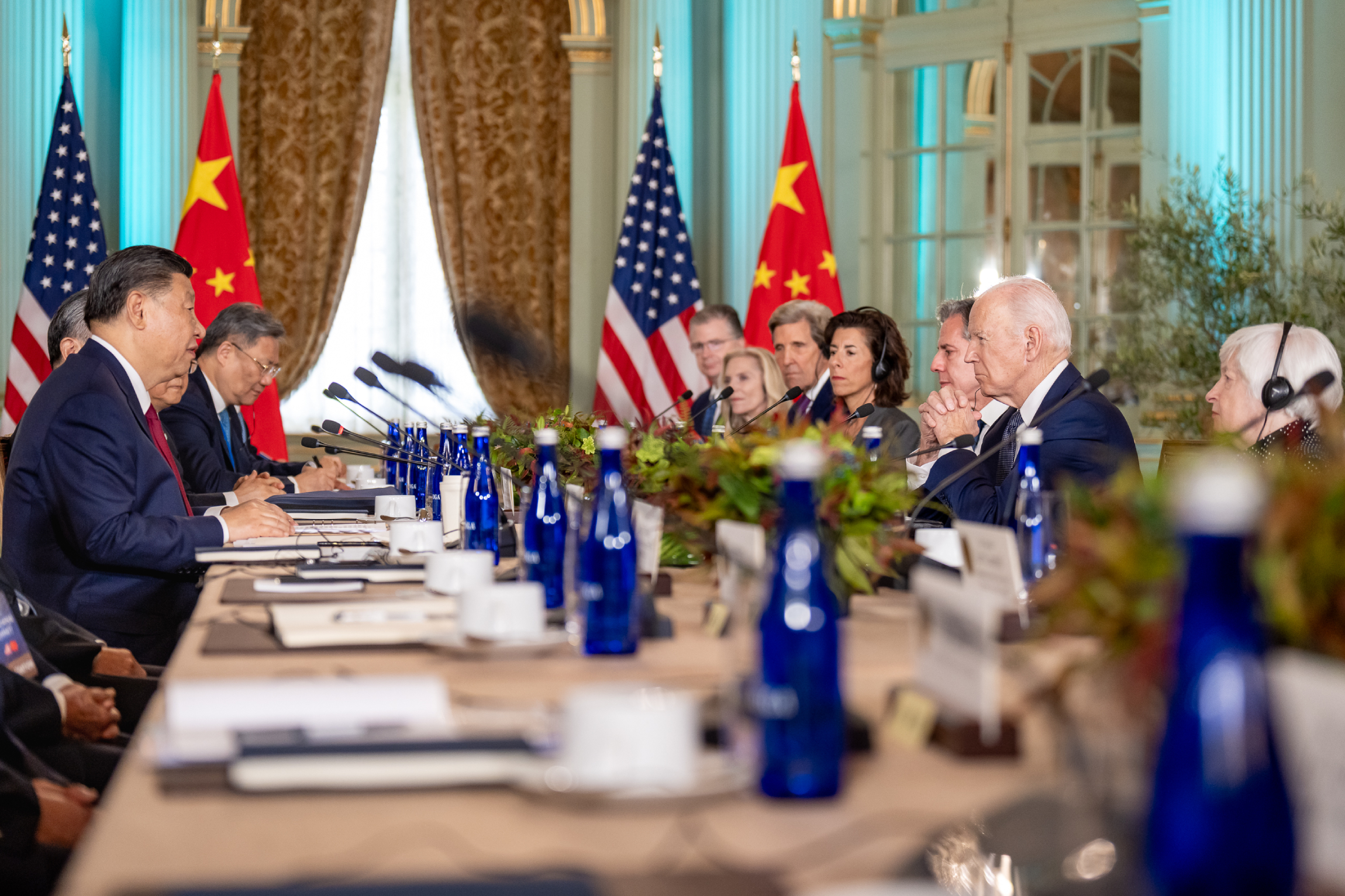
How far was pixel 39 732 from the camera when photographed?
1872 millimetres

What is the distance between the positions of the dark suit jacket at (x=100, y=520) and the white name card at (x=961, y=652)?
182 cm

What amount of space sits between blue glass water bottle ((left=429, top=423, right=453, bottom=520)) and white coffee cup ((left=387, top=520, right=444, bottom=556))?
38 centimetres

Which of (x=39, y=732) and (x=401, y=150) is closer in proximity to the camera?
(x=39, y=732)

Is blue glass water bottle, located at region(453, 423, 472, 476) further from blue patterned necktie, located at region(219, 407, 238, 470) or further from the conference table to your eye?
the conference table

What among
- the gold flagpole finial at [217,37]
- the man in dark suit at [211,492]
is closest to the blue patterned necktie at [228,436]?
the man in dark suit at [211,492]

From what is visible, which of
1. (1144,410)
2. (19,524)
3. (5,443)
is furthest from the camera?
(1144,410)

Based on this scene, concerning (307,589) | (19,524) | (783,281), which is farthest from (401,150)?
(307,589)

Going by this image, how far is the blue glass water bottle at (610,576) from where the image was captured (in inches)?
55.7

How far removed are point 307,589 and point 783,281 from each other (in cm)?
445

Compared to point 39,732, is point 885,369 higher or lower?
higher

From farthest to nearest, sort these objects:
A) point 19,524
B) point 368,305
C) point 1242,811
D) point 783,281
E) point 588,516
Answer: point 368,305 < point 783,281 < point 19,524 < point 588,516 < point 1242,811

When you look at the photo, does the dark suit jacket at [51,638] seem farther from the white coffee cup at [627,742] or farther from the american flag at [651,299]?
the american flag at [651,299]

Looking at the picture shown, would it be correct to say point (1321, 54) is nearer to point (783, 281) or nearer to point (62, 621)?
point (783, 281)

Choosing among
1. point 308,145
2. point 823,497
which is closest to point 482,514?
point 823,497
